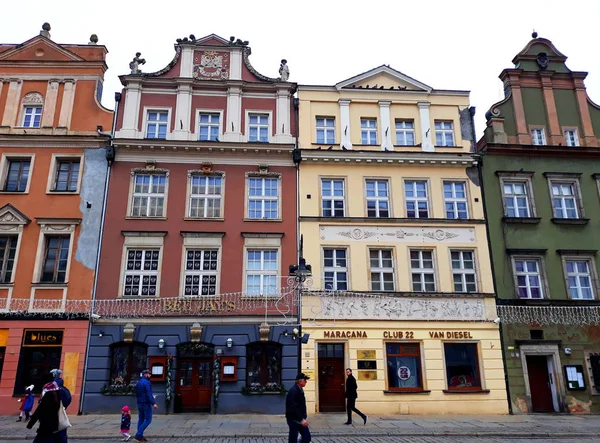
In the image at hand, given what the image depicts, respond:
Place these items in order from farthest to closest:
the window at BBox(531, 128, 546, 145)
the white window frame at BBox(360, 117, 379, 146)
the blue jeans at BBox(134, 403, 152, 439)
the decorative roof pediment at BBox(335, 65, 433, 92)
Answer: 1. the decorative roof pediment at BBox(335, 65, 433, 92)
2. the window at BBox(531, 128, 546, 145)
3. the white window frame at BBox(360, 117, 379, 146)
4. the blue jeans at BBox(134, 403, 152, 439)

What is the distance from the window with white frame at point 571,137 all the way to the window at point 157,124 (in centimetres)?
1918

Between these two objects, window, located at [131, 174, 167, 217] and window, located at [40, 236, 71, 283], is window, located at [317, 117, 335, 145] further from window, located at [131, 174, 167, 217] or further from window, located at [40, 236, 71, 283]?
window, located at [40, 236, 71, 283]

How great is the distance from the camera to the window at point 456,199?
22406mm

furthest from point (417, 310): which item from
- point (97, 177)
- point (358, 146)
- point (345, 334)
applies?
point (97, 177)

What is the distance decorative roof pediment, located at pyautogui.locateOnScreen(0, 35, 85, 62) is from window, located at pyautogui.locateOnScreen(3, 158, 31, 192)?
16.7 ft

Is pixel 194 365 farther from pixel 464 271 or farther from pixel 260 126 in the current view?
pixel 464 271

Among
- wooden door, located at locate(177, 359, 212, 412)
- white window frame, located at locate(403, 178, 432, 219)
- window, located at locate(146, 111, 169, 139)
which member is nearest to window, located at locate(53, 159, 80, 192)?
window, located at locate(146, 111, 169, 139)

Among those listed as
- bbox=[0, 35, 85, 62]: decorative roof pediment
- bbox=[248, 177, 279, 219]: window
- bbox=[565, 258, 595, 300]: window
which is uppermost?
bbox=[0, 35, 85, 62]: decorative roof pediment

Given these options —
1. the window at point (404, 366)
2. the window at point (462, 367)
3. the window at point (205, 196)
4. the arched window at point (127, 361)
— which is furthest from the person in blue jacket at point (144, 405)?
the window at point (462, 367)

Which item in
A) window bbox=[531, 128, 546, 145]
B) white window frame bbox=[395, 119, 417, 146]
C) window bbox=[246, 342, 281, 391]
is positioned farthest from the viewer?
window bbox=[531, 128, 546, 145]

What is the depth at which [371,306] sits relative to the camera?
67.6ft

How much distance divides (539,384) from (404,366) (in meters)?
5.71

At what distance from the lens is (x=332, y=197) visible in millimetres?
22281

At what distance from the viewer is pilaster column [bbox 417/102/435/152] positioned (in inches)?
916
